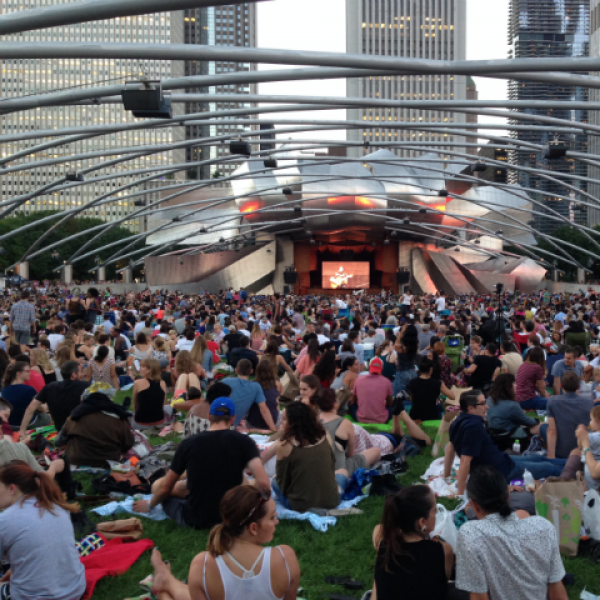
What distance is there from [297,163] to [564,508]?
1759 inches

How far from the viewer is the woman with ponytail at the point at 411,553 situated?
404cm

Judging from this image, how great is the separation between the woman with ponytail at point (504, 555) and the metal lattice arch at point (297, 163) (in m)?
5.29

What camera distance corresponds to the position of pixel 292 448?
675 centimetres

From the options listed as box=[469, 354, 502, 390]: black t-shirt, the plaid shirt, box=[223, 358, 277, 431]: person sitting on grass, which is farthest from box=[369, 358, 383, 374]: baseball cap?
the plaid shirt

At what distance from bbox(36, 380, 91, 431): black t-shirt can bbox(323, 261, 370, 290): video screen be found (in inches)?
2444

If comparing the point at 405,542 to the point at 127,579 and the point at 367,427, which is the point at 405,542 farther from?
the point at 367,427

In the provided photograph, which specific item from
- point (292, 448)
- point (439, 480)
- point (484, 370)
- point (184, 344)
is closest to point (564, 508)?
point (439, 480)

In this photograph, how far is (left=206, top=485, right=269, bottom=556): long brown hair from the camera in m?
3.88

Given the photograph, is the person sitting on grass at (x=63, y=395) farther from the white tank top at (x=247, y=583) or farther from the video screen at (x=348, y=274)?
the video screen at (x=348, y=274)

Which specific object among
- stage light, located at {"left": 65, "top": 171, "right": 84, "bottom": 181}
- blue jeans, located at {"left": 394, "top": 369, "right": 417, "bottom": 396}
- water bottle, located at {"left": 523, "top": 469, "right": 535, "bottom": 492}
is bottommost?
blue jeans, located at {"left": 394, "top": 369, "right": 417, "bottom": 396}

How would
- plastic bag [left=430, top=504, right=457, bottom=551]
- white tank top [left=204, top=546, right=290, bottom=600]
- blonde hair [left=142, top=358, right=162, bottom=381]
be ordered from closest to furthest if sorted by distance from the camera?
white tank top [left=204, top=546, right=290, bottom=600], plastic bag [left=430, top=504, right=457, bottom=551], blonde hair [left=142, top=358, right=162, bottom=381]

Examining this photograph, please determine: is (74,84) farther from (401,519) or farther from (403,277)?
(401,519)

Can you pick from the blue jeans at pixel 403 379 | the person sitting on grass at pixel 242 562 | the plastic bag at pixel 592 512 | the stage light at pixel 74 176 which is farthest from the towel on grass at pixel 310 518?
the stage light at pixel 74 176

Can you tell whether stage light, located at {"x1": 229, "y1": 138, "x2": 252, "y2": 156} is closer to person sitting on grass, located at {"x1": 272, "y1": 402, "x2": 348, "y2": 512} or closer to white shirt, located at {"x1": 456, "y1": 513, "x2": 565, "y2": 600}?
person sitting on grass, located at {"x1": 272, "y1": 402, "x2": 348, "y2": 512}
